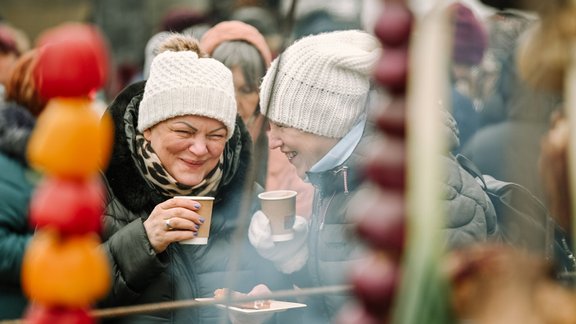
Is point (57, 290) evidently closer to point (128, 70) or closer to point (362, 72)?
point (362, 72)

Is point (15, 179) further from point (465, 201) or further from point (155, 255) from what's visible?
point (465, 201)

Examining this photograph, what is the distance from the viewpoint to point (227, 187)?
3412mm

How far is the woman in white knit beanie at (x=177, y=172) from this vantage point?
3.13 meters

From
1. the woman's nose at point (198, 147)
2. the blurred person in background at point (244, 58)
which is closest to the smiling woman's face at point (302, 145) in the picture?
the woman's nose at point (198, 147)

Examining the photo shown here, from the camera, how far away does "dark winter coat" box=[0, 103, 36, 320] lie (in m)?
3.50

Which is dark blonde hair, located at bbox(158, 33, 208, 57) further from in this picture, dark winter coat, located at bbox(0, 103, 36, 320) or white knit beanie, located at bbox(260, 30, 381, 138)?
dark winter coat, located at bbox(0, 103, 36, 320)

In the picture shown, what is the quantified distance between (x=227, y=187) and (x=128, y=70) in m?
4.36

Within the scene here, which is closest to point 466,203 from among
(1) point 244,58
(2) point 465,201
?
(2) point 465,201

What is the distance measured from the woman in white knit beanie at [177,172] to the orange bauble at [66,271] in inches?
75.4

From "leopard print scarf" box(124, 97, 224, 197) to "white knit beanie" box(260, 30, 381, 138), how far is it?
0.89 ft

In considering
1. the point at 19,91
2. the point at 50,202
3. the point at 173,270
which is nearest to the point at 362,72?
the point at 173,270

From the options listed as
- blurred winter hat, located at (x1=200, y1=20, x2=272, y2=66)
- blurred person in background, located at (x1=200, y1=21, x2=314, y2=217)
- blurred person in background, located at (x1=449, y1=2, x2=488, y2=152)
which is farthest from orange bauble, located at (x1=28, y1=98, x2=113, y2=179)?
blurred winter hat, located at (x1=200, y1=20, x2=272, y2=66)

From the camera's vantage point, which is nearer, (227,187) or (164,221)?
(164,221)

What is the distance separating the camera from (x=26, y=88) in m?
3.79
